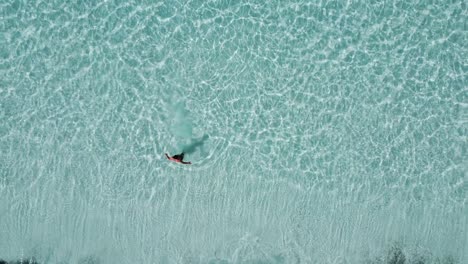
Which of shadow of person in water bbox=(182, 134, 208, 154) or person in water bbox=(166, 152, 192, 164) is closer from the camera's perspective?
person in water bbox=(166, 152, 192, 164)

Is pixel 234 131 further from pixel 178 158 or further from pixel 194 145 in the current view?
pixel 178 158

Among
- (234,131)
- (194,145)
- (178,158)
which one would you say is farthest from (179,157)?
(234,131)

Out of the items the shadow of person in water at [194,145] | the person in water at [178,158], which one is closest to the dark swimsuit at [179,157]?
the person in water at [178,158]

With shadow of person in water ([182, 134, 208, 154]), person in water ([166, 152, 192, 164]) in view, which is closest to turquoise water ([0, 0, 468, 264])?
shadow of person in water ([182, 134, 208, 154])

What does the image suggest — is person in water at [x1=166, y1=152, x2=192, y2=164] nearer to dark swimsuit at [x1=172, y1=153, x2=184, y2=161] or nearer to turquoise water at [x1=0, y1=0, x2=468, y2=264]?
dark swimsuit at [x1=172, y1=153, x2=184, y2=161]

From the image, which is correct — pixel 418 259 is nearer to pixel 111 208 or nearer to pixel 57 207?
pixel 111 208

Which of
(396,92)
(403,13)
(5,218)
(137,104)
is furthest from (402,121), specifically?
(5,218)
